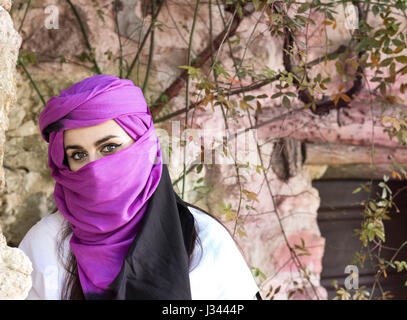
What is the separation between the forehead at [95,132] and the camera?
1218 mm

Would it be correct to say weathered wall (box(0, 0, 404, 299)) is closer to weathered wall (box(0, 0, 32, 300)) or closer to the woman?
the woman

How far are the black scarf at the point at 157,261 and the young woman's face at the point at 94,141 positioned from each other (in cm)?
17

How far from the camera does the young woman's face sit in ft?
4.00

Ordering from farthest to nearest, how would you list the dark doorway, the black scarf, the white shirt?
the dark doorway
the white shirt
the black scarf

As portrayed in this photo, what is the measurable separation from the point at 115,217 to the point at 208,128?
3.25 feet

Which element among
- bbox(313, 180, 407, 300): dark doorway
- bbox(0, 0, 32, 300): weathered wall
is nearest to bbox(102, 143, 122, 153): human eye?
bbox(0, 0, 32, 300): weathered wall

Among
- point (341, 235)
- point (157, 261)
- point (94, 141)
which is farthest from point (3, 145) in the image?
point (341, 235)

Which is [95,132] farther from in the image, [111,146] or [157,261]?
[157,261]

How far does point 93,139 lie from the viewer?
4.00ft

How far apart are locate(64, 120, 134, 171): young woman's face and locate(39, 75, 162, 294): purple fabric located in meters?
0.02

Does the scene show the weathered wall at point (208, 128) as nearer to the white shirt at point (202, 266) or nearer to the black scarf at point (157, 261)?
the white shirt at point (202, 266)

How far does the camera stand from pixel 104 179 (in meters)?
1.20
